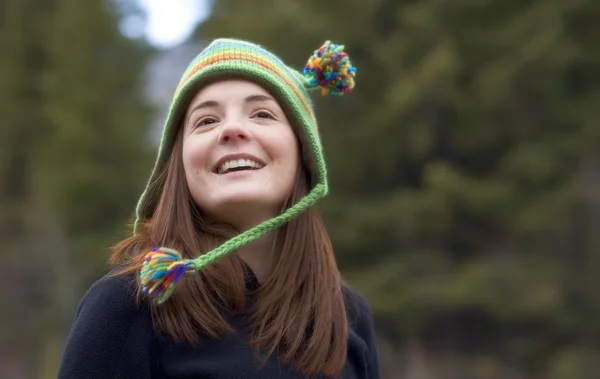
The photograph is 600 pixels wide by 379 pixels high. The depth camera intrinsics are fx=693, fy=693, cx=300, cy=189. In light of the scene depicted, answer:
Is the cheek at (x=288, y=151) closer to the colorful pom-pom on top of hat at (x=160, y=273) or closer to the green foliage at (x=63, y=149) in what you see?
the colorful pom-pom on top of hat at (x=160, y=273)

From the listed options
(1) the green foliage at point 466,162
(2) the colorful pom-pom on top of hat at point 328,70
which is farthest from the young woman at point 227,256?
(1) the green foliage at point 466,162

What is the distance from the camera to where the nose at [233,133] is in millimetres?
1631

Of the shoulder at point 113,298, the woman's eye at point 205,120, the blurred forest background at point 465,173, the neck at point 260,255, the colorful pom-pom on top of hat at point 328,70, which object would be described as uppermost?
the blurred forest background at point 465,173

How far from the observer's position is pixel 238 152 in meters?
1.64

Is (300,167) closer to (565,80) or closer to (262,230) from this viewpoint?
(262,230)

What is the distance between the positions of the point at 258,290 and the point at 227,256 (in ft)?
0.40

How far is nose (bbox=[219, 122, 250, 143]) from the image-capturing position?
1.63 m

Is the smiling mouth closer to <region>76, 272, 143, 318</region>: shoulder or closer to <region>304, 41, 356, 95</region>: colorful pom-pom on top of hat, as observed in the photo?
<region>76, 272, 143, 318</region>: shoulder

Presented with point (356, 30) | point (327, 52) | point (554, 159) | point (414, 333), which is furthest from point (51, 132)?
point (327, 52)

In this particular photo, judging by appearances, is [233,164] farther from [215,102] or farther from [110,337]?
[110,337]

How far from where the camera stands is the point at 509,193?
7.20 metres

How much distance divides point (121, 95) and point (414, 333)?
5.28m

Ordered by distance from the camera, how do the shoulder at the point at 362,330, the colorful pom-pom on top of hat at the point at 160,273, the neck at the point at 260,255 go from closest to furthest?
the colorful pom-pom on top of hat at the point at 160,273 < the neck at the point at 260,255 < the shoulder at the point at 362,330

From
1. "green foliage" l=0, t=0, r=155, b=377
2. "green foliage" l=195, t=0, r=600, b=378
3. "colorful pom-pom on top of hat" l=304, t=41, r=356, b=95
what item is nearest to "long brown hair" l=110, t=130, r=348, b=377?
"colorful pom-pom on top of hat" l=304, t=41, r=356, b=95
